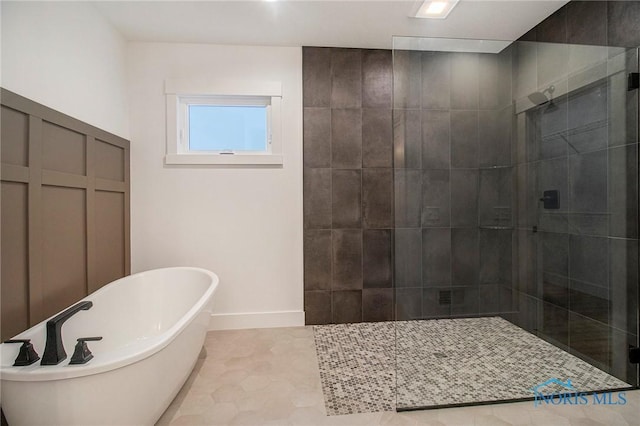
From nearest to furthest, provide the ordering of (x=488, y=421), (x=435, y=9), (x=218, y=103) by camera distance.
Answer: (x=488, y=421) < (x=435, y=9) < (x=218, y=103)

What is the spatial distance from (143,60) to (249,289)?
88.7 inches

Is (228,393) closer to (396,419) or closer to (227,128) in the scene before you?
(396,419)

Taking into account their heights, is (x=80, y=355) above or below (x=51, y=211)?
below

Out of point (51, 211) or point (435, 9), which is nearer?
point (51, 211)

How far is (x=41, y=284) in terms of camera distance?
5.45ft

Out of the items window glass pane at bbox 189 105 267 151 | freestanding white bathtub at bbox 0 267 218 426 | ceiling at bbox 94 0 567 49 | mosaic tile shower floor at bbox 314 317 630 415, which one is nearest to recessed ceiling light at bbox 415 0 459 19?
ceiling at bbox 94 0 567 49

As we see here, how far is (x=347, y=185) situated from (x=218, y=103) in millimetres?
1439

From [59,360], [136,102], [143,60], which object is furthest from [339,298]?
[143,60]

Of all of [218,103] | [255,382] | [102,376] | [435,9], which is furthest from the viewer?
[218,103]

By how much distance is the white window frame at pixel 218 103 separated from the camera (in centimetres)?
265

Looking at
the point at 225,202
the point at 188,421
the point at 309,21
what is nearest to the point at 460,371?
the point at 188,421

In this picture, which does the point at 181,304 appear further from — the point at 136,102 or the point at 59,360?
the point at 136,102

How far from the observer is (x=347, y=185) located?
110 inches

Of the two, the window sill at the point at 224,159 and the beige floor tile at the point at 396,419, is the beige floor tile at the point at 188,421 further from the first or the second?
the window sill at the point at 224,159
